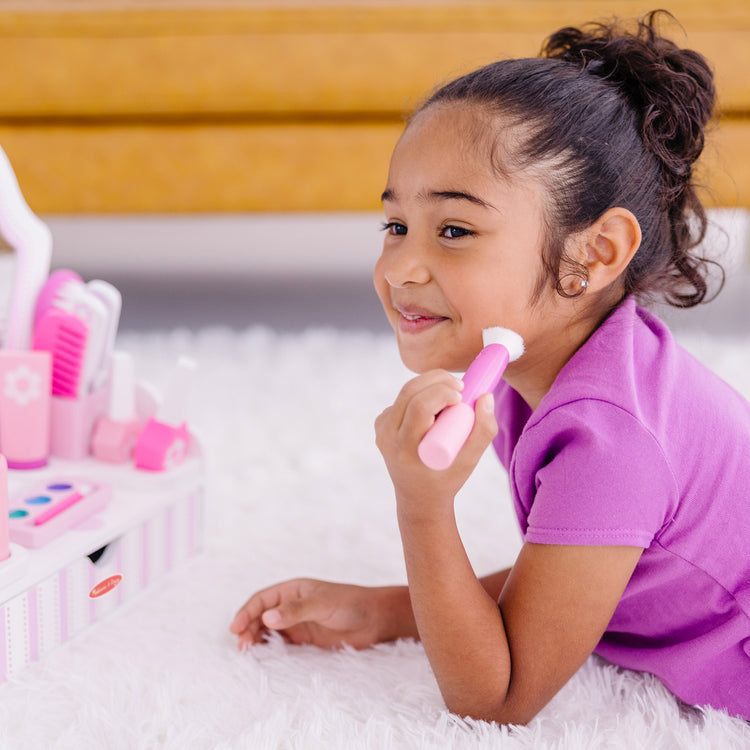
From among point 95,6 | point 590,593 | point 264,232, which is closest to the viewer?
point 590,593

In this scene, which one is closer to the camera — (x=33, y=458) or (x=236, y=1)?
(x=33, y=458)

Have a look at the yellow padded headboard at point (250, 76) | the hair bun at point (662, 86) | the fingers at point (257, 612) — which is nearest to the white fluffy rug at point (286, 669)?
the fingers at point (257, 612)

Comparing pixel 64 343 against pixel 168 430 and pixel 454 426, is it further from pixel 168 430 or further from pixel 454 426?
pixel 454 426

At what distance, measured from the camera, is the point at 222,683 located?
0.65 m

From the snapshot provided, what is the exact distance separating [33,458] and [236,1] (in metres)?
1.06

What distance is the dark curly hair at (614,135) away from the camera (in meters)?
0.64

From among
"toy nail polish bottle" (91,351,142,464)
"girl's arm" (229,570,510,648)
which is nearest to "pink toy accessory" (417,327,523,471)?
"girl's arm" (229,570,510,648)

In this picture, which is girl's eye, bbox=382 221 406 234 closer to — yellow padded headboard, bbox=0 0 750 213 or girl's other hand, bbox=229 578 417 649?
girl's other hand, bbox=229 578 417 649

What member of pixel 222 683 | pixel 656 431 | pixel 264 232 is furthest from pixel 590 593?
pixel 264 232

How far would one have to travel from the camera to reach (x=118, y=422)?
83 centimetres

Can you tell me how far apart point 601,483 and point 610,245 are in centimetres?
19

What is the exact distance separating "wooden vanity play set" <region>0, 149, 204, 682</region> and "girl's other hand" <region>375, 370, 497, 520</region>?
28 centimetres

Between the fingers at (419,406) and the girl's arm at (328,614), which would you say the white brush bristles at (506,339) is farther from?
the girl's arm at (328,614)

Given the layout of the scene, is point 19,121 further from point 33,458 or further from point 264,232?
point 264,232
